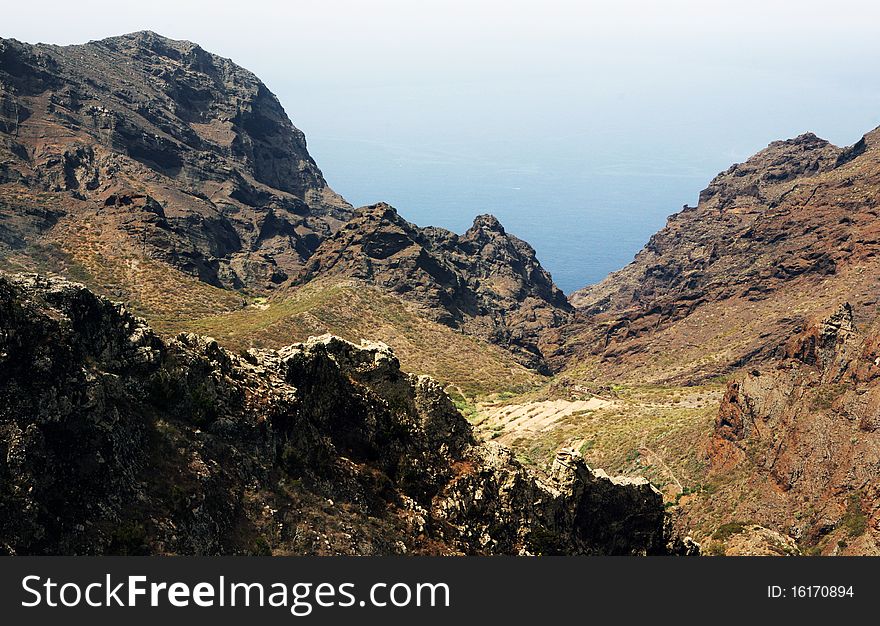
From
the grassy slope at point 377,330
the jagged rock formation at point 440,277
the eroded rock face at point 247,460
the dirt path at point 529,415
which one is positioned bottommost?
the eroded rock face at point 247,460

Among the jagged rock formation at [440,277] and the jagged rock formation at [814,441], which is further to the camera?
the jagged rock formation at [440,277]

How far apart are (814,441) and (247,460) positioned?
36333mm

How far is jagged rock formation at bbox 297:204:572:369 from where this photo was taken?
468ft

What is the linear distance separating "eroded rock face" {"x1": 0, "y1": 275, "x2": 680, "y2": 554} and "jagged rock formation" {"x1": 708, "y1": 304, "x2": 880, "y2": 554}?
12.1 metres

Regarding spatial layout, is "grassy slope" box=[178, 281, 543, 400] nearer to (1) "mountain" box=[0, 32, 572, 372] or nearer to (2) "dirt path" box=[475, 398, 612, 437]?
(1) "mountain" box=[0, 32, 572, 372]

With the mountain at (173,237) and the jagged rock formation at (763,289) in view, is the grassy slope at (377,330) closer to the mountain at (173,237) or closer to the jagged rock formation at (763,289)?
the mountain at (173,237)

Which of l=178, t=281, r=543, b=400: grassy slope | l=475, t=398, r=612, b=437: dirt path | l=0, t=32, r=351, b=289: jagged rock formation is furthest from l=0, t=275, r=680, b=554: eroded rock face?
l=0, t=32, r=351, b=289: jagged rock formation

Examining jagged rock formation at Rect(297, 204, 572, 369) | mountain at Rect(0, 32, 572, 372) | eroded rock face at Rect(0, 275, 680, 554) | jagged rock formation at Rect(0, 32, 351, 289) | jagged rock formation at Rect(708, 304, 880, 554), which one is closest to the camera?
eroded rock face at Rect(0, 275, 680, 554)

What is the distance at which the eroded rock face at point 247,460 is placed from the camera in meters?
18.4

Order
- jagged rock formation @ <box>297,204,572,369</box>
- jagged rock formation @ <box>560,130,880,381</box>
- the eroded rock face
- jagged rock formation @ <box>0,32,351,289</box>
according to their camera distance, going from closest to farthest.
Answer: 1. the eroded rock face
2. jagged rock formation @ <box>560,130,880,381</box>
3. jagged rock formation @ <box>0,32,351,289</box>
4. jagged rock formation @ <box>297,204,572,369</box>

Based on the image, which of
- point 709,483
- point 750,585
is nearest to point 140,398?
point 750,585

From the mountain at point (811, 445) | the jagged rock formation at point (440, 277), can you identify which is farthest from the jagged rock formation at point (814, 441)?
the jagged rock formation at point (440, 277)

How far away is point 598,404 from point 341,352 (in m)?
66.1

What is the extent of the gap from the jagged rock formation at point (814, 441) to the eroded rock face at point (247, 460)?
12.1 m
